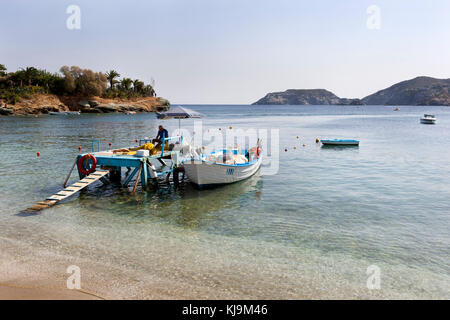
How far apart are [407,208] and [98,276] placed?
1445 centimetres

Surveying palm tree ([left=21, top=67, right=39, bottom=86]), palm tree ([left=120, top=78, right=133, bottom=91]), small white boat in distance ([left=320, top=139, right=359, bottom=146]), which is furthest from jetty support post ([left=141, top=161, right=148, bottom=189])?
palm tree ([left=120, top=78, right=133, bottom=91])

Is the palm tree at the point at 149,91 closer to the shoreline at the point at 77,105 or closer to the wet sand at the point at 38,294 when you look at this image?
the shoreline at the point at 77,105

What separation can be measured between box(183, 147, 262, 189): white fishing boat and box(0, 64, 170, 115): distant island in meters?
101

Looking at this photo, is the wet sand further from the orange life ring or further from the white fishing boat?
the white fishing boat

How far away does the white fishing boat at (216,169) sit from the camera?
18281 millimetres

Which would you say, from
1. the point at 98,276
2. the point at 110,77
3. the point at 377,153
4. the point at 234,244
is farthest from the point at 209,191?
the point at 110,77

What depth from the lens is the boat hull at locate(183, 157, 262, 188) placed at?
18266 mm

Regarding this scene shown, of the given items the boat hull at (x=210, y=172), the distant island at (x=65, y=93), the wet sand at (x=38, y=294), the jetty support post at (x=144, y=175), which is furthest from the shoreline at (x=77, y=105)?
the wet sand at (x=38, y=294)

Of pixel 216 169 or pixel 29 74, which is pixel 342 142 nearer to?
pixel 216 169

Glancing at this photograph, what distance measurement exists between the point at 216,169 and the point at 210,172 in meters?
0.40

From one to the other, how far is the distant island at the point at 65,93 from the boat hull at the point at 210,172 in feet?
331

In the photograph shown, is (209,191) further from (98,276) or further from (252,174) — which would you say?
(98,276)

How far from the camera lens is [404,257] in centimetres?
1067

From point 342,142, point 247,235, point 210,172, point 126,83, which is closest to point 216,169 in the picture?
point 210,172
